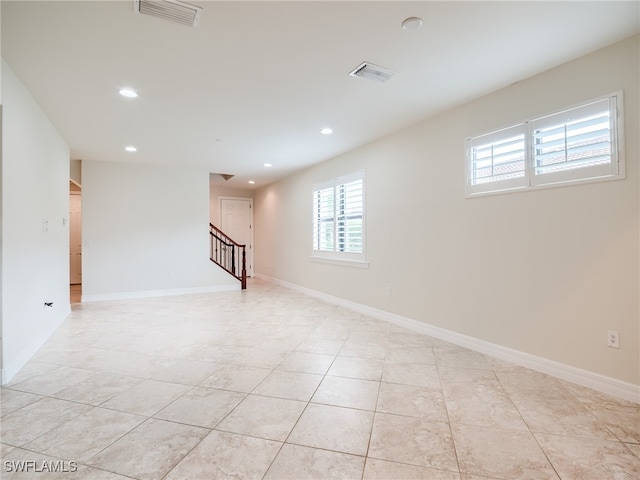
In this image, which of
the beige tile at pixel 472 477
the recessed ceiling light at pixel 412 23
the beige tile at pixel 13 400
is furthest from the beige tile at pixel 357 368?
the recessed ceiling light at pixel 412 23

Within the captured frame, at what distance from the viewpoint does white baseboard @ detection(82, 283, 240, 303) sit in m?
5.80

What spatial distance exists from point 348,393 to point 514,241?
2005mm

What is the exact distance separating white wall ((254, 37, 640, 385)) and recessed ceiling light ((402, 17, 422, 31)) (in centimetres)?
140

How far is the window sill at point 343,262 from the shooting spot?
15.9 feet

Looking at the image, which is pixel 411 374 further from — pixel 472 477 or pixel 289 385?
pixel 472 477

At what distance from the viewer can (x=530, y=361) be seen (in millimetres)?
2783

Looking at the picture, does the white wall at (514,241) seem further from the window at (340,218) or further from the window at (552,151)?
the window at (340,218)

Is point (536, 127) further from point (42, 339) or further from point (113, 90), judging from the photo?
point (42, 339)

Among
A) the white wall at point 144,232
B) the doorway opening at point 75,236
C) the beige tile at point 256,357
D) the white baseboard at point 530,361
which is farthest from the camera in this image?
the doorway opening at point 75,236

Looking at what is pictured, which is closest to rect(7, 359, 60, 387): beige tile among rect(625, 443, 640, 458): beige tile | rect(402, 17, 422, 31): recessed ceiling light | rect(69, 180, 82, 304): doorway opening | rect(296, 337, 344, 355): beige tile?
rect(296, 337, 344, 355): beige tile

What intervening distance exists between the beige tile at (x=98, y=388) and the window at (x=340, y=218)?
3332mm

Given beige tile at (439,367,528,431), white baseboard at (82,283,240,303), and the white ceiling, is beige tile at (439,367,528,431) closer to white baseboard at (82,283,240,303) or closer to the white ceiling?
the white ceiling

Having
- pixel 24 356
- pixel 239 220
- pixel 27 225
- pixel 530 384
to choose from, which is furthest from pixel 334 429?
pixel 239 220

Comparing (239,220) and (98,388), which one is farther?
(239,220)
